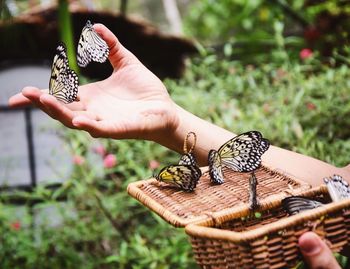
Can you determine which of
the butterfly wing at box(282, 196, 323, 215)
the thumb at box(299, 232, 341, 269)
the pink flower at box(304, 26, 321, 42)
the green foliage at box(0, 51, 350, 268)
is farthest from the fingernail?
the pink flower at box(304, 26, 321, 42)

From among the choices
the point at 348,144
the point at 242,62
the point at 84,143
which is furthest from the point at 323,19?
the point at 84,143

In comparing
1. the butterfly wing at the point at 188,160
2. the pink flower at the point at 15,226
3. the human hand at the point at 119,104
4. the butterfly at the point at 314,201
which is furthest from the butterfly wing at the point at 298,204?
the pink flower at the point at 15,226

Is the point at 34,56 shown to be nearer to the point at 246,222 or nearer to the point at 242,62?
the point at 242,62

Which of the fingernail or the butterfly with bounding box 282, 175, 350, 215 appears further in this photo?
the butterfly with bounding box 282, 175, 350, 215

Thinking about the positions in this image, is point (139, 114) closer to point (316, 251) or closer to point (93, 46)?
point (93, 46)

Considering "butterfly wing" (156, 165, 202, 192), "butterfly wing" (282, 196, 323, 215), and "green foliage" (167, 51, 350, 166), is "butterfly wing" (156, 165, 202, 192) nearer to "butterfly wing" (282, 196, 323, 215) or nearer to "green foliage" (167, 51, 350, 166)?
"butterfly wing" (282, 196, 323, 215)

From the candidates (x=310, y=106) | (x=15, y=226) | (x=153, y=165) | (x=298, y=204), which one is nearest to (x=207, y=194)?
(x=298, y=204)
